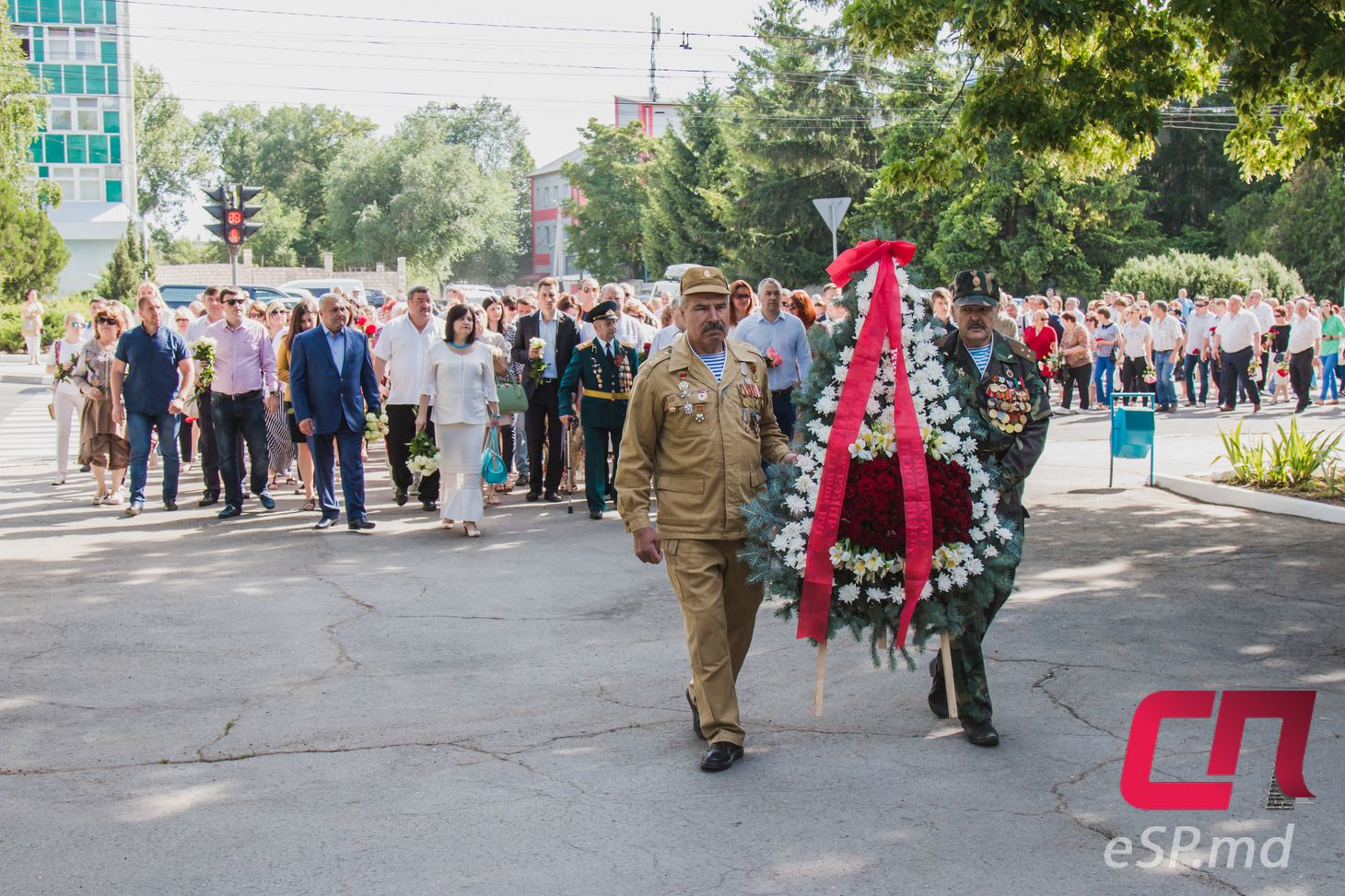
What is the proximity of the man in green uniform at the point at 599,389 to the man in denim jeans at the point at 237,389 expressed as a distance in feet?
9.78

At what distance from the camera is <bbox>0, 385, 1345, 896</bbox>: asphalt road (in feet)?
15.8

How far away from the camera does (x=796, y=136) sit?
47.2m

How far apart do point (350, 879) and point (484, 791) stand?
0.98 metres

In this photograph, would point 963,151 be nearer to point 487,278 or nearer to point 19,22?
point 19,22

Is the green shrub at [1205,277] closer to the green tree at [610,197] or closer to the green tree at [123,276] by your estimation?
the green tree at [123,276]

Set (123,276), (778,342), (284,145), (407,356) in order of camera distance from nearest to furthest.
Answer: (778,342) < (407,356) < (123,276) < (284,145)

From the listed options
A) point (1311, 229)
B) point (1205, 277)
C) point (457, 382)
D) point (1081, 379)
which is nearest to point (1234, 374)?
point (1081, 379)

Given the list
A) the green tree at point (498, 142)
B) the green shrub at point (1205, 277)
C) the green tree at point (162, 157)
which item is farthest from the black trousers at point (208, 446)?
the green tree at point (498, 142)

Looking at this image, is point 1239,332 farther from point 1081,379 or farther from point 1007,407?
point 1007,407

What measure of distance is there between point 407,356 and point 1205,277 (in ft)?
86.4

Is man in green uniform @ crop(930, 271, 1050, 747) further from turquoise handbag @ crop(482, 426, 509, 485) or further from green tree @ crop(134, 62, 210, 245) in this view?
green tree @ crop(134, 62, 210, 245)

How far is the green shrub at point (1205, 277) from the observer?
33781 mm

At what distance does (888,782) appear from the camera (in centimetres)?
563

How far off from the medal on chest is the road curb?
718 cm
